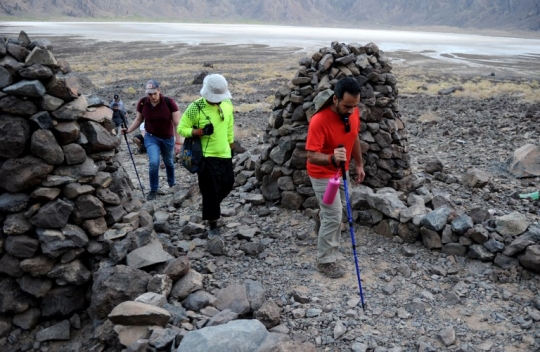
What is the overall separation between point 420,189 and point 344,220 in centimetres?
191

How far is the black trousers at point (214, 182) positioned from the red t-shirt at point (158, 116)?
7.07 ft

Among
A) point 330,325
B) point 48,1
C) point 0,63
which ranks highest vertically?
point 48,1

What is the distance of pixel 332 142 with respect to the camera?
218 inches

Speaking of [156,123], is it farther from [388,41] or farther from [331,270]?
[388,41]

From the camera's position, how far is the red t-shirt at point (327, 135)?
5.39 meters

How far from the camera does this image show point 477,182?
31.3 ft

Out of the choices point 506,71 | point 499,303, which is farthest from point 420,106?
point 506,71

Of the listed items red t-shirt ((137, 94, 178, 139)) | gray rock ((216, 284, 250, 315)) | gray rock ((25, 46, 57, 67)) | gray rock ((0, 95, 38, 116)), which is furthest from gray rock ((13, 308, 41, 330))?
red t-shirt ((137, 94, 178, 139))

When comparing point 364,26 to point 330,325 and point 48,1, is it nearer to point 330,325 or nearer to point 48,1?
point 48,1

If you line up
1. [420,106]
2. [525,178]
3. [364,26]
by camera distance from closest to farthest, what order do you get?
[525,178], [420,106], [364,26]

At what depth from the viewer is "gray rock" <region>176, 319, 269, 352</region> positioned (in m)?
4.16

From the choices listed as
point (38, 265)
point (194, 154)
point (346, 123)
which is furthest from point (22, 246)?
point (346, 123)

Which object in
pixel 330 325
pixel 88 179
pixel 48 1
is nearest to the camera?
pixel 330 325

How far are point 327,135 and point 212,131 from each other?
1816 mm
